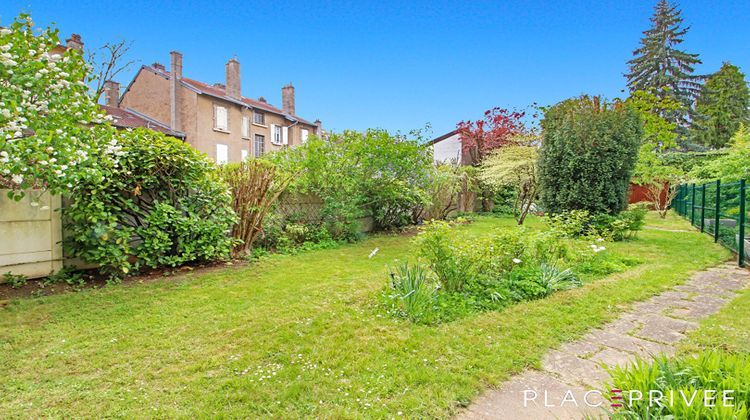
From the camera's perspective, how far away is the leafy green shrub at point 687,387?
4.46ft

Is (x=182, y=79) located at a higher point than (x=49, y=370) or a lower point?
higher

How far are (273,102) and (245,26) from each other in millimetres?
18101

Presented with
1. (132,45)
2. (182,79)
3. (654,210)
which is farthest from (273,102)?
(654,210)

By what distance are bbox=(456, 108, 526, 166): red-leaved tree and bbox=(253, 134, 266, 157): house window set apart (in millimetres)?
14471

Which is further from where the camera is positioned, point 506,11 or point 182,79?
point 182,79

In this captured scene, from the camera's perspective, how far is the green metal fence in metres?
5.72

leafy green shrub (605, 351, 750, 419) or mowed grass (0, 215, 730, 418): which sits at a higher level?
leafy green shrub (605, 351, 750, 419)

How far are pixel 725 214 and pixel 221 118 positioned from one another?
22.7 meters

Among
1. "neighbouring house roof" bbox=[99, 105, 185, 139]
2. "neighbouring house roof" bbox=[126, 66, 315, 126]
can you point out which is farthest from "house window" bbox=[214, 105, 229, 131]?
"neighbouring house roof" bbox=[99, 105, 185, 139]

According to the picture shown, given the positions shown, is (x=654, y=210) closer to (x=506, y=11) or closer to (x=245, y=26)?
(x=506, y=11)

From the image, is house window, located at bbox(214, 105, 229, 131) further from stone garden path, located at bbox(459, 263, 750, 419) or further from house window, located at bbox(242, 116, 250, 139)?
stone garden path, located at bbox(459, 263, 750, 419)

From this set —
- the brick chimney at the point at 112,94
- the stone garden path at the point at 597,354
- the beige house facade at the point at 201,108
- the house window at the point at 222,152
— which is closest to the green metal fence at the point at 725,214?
the stone garden path at the point at 597,354

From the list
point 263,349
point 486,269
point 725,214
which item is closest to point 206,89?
point 486,269

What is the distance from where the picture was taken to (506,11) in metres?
10.1
